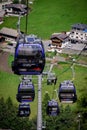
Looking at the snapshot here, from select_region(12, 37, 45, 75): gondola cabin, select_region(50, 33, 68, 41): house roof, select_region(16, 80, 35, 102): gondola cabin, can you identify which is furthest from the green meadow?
select_region(12, 37, 45, 75): gondola cabin

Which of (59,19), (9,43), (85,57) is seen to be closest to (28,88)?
(85,57)

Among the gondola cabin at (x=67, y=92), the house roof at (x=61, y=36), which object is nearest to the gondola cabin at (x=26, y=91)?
the gondola cabin at (x=67, y=92)

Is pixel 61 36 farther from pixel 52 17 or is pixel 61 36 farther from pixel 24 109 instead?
pixel 24 109

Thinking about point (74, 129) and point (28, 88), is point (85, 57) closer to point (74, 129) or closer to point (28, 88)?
point (74, 129)

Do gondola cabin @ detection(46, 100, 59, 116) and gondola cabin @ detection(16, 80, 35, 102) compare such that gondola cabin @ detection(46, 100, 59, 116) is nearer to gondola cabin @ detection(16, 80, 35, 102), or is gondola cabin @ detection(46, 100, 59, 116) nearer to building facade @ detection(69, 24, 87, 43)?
gondola cabin @ detection(16, 80, 35, 102)

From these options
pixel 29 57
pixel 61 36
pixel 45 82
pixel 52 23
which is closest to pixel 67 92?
pixel 29 57
